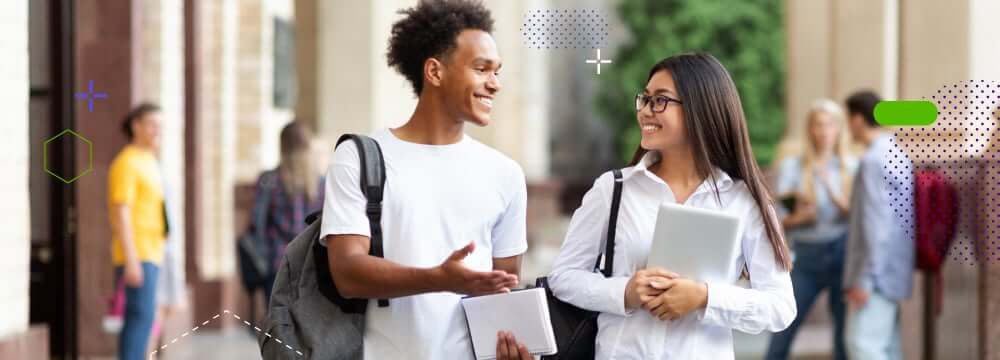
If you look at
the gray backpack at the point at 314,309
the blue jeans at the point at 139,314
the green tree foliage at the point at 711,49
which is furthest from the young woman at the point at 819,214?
the green tree foliage at the point at 711,49

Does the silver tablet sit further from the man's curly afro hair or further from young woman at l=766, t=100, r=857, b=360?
young woman at l=766, t=100, r=857, b=360

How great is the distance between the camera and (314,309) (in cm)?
337

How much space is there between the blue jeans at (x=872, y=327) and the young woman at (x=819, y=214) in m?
0.53

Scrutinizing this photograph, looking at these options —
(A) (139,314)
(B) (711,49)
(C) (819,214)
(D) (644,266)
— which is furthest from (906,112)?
(B) (711,49)

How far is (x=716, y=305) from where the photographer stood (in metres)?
3.28

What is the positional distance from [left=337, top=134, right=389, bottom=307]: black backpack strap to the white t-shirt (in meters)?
0.01

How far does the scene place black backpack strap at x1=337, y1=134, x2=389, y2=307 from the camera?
130 inches

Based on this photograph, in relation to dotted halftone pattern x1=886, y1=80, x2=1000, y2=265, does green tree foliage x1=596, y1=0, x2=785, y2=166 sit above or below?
above

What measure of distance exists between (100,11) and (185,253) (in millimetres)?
3182

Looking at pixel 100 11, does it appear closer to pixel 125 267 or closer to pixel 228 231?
pixel 125 267

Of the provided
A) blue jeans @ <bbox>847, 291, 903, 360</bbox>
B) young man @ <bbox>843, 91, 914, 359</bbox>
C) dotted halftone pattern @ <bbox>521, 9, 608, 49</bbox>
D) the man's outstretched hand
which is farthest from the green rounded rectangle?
the man's outstretched hand

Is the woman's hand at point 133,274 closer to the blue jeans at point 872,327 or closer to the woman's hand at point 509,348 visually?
the blue jeans at point 872,327

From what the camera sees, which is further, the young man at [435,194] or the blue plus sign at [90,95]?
the blue plus sign at [90,95]

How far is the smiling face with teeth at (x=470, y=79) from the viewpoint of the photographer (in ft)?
11.2
